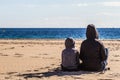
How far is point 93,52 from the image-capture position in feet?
43.0

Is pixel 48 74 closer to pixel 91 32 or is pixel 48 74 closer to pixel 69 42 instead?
pixel 69 42

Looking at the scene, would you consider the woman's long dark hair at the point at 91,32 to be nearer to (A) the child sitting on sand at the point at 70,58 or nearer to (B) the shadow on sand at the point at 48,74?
(A) the child sitting on sand at the point at 70,58

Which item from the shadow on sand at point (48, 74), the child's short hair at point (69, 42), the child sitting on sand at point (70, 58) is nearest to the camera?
the shadow on sand at point (48, 74)

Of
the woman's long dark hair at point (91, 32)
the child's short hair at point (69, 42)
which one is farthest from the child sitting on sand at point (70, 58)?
the woman's long dark hair at point (91, 32)

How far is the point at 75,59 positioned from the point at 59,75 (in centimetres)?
94

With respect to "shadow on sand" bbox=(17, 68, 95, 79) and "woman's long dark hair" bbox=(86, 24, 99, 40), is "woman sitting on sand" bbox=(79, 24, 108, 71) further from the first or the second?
"shadow on sand" bbox=(17, 68, 95, 79)

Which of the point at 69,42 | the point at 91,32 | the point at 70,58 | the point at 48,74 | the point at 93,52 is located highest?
A: the point at 91,32

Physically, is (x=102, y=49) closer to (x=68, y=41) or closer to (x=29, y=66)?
(x=68, y=41)

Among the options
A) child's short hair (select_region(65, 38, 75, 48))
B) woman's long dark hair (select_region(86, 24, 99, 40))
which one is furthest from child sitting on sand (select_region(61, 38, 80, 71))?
woman's long dark hair (select_region(86, 24, 99, 40))

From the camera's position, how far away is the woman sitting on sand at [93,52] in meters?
13.0

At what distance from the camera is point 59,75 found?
12.5 m

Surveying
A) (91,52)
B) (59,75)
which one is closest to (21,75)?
(59,75)

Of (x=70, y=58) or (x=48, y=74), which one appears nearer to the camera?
(x=48, y=74)

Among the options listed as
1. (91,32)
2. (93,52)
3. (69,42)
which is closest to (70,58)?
(69,42)
